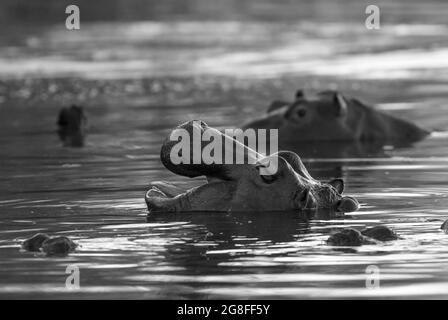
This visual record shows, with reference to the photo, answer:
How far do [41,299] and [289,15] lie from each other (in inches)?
1371

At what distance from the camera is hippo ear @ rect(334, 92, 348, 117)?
590 inches

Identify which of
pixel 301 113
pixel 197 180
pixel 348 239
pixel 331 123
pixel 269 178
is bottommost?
pixel 348 239

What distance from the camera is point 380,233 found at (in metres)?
8.33

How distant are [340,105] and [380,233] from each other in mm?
6786

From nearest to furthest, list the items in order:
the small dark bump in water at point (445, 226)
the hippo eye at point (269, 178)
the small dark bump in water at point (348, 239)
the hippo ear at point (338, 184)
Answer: the small dark bump in water at point (348, 239)
the small dark bump in water at point (445, 226)
the hippo eye at point (269, 178)
the hippo ear at point (338, 184)

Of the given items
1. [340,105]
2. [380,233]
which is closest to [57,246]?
[380,233]

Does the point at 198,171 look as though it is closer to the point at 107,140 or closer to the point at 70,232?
the point at 70,232

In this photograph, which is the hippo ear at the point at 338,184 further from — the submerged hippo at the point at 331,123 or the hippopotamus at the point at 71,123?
the hippopotamus at the point at 71,123

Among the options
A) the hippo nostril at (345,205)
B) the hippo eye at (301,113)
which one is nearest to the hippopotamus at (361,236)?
the hippo nostril at (345,205)

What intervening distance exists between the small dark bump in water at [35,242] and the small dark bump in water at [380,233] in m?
1.87

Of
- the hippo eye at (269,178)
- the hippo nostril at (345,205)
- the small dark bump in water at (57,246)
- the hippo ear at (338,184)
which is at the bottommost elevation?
the small dark bump in water at (57,246)

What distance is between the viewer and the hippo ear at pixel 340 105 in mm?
14980

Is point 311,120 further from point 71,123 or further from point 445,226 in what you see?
point 445,226

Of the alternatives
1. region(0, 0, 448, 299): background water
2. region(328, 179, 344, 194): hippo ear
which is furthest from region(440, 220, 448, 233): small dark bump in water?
region(328, 179, 344, 194): hippo ear
